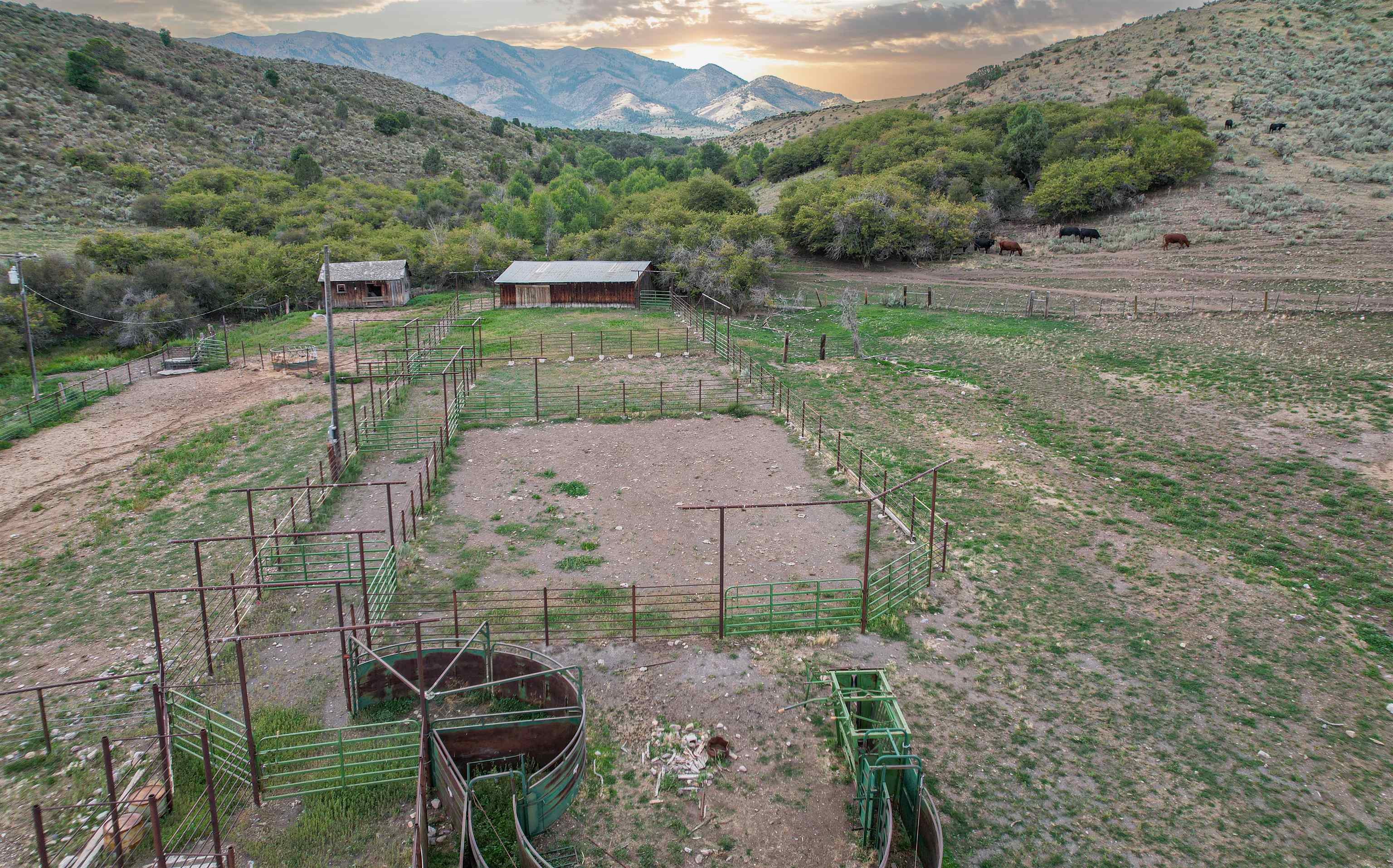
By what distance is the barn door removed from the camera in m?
46.7

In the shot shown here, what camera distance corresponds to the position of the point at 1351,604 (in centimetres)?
1448

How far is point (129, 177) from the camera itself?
59.0 metres

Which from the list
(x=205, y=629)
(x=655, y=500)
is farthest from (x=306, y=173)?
(x=205, y=629)

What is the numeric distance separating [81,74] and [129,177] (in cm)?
1611

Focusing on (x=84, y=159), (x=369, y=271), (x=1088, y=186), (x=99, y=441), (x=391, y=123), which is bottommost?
(x=99, y=441)

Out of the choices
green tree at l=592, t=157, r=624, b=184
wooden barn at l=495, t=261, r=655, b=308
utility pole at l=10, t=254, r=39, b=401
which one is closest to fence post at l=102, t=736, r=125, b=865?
utility pole at l=10, t=254, r=39, b=401

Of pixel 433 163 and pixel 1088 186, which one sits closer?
pixel 1088 186

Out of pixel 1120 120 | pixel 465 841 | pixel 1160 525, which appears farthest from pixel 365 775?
pixel 1120 120

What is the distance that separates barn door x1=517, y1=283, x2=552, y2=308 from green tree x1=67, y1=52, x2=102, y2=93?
162ft

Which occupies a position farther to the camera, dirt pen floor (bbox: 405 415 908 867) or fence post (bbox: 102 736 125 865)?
dirt pen floor (bbox: 405 415 908 867)

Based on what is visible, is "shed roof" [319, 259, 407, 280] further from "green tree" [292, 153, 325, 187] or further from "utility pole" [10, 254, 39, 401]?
"green tree" [292, 153, 325, 187]

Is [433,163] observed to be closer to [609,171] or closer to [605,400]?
[609,171]

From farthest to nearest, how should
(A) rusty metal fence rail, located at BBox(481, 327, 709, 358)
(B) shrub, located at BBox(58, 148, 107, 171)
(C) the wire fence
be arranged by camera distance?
1. (B) shrub, located at BBox(58, 148, 107, 171)
2. (A) rusty metal fence rail, located at BBox(481, 327, 709, 358)
3. (C) the wire fence

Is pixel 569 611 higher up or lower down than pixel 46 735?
higher up
